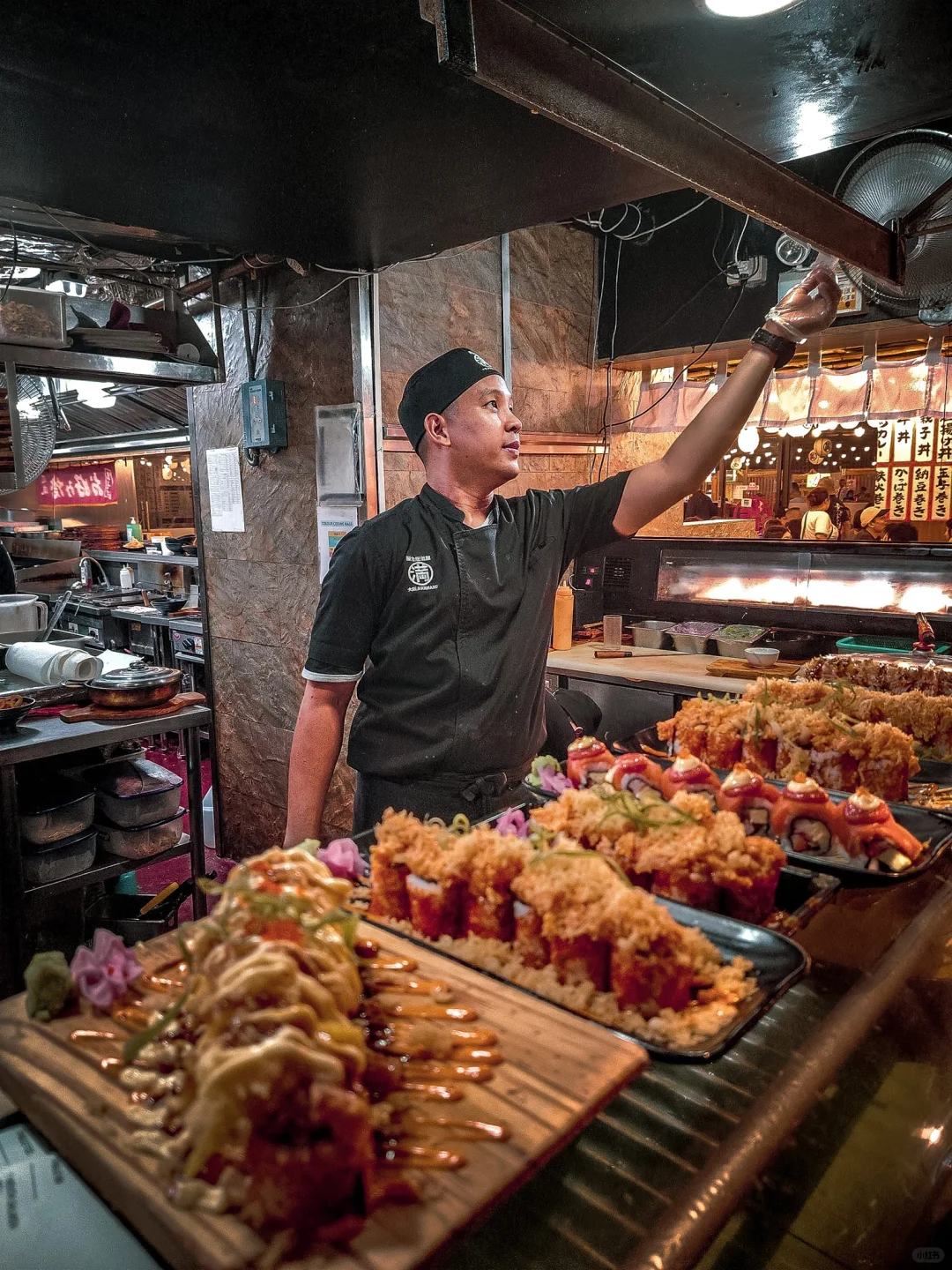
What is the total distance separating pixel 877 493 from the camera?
10344 millimetres

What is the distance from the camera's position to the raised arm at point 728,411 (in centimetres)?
264

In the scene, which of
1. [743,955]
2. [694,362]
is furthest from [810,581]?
[743,955]

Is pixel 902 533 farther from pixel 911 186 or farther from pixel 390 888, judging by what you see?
pixel 390 888

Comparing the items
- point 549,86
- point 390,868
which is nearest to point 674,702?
point 390,868

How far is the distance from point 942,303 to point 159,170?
4.03m

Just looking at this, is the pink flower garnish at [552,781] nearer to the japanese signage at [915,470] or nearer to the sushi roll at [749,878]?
the sushi roll at [749,878]

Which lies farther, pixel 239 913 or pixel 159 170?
pixel 159 170

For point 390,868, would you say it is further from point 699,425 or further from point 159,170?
point 159,170

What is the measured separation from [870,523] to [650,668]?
15.9 feet

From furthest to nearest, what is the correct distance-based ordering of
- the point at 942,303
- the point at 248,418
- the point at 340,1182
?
1. the point at 248,418
2. the point at 942,303
3. the point at 340,1182

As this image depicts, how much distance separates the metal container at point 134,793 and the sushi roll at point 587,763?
97.4 inches

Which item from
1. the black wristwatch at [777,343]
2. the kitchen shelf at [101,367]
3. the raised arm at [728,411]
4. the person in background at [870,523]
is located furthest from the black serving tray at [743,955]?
the person in background at [870,523]

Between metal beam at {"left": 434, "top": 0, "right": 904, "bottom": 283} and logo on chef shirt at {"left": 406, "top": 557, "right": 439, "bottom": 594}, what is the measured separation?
1.37 m

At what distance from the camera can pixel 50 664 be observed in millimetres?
3930
